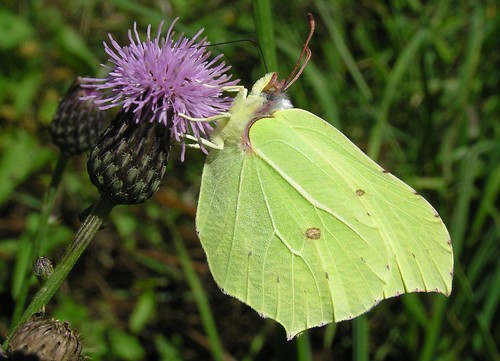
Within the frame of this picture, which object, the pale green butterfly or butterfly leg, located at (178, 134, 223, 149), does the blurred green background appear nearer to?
the pale green butterfly

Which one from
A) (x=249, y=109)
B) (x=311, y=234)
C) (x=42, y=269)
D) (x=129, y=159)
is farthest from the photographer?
(x=311, y=234)

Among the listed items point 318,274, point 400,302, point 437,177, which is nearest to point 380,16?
point 437,177

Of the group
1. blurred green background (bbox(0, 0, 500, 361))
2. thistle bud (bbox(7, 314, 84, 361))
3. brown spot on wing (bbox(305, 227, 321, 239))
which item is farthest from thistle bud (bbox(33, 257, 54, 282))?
blurred green background (bbox(0, 0, 500, 361))

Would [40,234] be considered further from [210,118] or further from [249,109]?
[249,109]

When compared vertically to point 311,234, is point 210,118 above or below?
above

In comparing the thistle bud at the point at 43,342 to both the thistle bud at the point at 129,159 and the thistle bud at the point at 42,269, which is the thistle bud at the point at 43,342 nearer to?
the thistle bud at the point at 42,269

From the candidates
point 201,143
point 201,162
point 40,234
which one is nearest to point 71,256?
point 40,234
